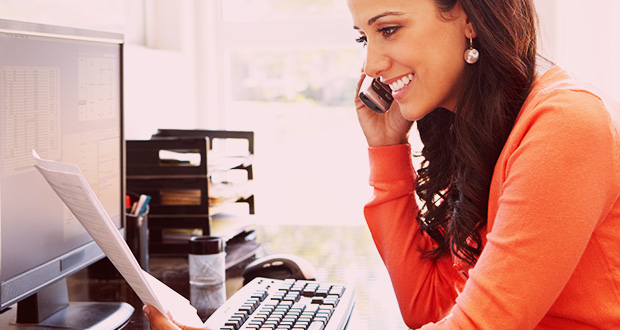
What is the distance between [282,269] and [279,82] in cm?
123

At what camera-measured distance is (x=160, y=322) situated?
96 cm

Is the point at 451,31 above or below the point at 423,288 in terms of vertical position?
above

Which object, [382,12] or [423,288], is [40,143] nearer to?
[382,12]

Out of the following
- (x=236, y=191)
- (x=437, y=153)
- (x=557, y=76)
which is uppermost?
(x=557, y=76)

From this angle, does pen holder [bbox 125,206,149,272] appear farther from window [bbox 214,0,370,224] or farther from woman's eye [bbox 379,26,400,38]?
window [bbox 214,0,370,224]

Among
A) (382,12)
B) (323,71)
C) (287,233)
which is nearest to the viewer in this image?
(382,12)

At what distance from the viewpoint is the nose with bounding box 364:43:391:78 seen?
45.1 inches

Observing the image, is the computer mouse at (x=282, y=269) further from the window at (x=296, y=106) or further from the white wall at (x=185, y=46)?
the window at (x=296, y=106)

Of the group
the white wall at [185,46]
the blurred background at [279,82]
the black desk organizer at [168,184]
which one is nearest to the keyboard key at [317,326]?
the black desk organizer at [168,184]

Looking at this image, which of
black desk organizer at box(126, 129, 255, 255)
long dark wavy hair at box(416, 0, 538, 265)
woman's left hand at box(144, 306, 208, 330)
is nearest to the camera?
woman's left hand at box(144, 306, 208, 330)

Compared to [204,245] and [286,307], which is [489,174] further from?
[204,245]

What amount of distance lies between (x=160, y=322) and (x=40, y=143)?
353 millimetres

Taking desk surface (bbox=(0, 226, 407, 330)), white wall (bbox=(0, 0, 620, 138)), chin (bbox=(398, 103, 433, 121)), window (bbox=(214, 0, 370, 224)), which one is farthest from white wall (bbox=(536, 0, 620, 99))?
chin (bbox=(398, 103, 433, 121))

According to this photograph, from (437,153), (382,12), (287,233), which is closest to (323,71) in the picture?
(287,233)
